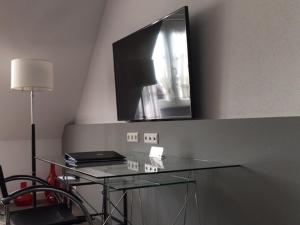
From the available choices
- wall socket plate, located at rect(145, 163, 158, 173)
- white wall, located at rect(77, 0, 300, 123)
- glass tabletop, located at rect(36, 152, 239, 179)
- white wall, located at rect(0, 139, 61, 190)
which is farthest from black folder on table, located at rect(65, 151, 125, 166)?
white wall, located at rect(0, 139, 61, 190)

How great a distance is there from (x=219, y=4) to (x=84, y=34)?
1.93 m

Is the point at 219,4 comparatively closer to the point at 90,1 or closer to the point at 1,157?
the point at 90,1

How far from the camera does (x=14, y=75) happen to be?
3291 millimetres

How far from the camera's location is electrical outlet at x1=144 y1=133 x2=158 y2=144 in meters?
2.63

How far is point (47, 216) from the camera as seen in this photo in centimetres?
229

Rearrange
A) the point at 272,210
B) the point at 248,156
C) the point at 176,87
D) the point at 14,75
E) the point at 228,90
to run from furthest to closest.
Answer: the point at 14,75 → the point at 176,87 → the point at 228,90 → the point at 248,156 → the point at 272,210

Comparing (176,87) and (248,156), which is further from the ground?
(176,87)

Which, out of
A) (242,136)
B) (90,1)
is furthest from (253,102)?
(90,1)

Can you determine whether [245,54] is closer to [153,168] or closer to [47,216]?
[153,168]

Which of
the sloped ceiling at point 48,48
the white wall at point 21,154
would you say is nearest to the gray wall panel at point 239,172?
the sloped ceiling at point 48,48

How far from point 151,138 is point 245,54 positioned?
1008 millimetres

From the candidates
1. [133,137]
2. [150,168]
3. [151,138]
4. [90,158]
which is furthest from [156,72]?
[150,168]

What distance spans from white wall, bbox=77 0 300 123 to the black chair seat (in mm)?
1044

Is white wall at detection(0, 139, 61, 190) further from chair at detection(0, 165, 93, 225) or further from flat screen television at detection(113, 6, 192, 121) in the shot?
chair at detection(0, 165, 93, 225)
